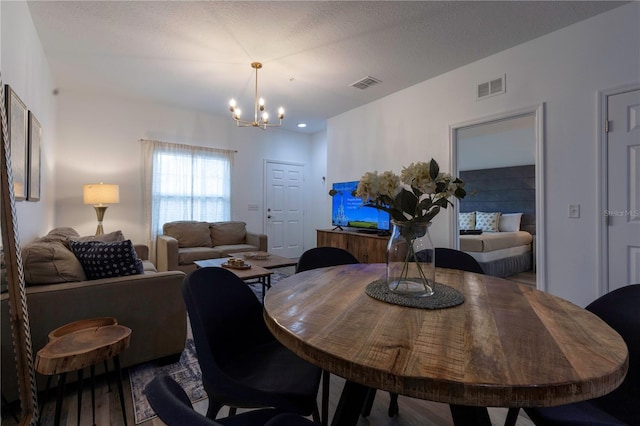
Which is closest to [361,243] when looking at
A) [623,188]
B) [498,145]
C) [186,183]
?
[623,188]

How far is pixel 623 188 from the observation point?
229cm

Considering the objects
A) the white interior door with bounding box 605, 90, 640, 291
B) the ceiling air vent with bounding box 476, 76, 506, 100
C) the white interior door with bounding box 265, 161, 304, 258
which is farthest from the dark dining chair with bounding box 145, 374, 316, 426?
the white interior door with bounding box 265, 161, 304, 258

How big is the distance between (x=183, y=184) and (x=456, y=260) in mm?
4462

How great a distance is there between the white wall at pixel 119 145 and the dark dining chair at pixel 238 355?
4011 mm

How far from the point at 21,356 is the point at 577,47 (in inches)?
172

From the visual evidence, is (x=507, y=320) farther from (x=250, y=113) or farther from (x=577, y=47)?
(x=250, y=113)

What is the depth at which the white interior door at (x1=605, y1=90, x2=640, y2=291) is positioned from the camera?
7.35ft

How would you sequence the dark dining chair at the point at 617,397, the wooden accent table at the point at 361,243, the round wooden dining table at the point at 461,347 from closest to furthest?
the round wooden dining table at the point at 461,347, the dark dining chair at the point at 617,397, the wooden accent table at the point at 361,243

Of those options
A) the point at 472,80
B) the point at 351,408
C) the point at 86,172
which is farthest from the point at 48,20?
the point at 472,80

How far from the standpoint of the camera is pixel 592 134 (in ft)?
7.97

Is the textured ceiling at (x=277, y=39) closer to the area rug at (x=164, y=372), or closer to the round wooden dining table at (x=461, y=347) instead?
the round wooden dining table at (x=461, y=347)

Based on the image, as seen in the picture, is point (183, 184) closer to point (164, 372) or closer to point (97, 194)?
point (97, 194)

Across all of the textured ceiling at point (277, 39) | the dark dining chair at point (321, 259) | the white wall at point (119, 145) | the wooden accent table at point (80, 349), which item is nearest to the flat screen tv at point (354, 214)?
the textured ceiling at point (277, 39)

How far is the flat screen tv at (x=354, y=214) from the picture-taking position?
3.93 m
